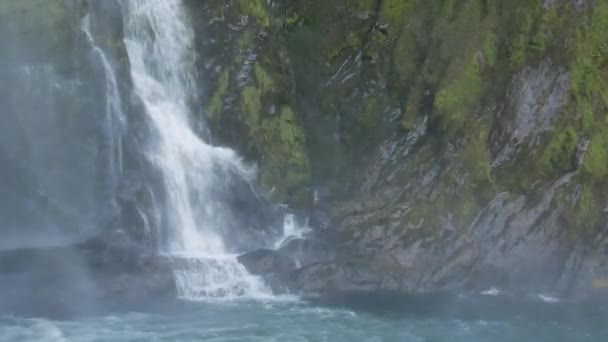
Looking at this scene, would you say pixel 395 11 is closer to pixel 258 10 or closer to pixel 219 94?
pixel 258 10

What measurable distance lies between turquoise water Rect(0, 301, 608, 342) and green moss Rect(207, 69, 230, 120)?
13.7 ft

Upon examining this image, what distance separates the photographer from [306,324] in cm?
1603

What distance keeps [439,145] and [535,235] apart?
Answer: 2.81m

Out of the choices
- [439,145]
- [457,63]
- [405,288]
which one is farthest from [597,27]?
[405,288]

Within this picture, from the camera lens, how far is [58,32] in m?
16.2

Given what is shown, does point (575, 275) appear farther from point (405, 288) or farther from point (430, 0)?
point (430, 0)

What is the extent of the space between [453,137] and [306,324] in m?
5.29

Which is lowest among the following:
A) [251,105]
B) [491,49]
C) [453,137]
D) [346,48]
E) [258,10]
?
[453,137]

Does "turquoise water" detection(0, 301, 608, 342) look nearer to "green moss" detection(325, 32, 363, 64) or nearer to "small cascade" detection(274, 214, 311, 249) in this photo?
"small cascade" detection(274, 214, 311, 249)

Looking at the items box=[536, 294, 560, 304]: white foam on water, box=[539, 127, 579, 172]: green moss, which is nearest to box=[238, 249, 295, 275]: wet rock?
box=[536, 294, 560, 304]: white foam on water

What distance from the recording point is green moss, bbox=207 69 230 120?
18109mm

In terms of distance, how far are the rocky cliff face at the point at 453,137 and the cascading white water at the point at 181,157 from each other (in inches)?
21.5

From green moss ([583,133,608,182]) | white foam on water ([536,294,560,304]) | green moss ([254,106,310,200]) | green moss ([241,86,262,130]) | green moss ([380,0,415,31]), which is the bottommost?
white foam on water ([536,294,560,304])

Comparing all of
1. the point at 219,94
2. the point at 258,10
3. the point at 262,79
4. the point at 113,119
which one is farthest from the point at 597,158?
the point at 113,119
